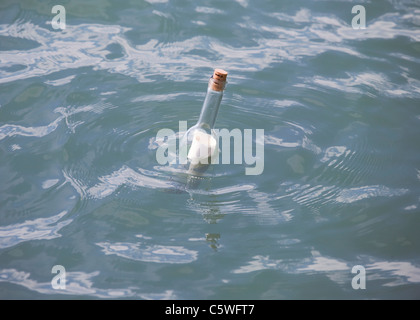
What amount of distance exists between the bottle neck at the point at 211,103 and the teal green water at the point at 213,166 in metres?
0.33

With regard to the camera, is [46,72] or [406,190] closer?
[406,190]

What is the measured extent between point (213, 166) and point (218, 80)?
66 cm

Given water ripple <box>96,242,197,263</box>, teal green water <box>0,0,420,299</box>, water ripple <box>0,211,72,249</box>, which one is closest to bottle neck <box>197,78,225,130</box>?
teal green water <box>0,0,420,299</box>

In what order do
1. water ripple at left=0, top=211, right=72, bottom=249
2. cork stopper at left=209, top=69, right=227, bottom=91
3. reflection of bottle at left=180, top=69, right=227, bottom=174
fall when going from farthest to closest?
1. reflection of bottle at left=180, top=69, right=227, bottom=174
2. water ripple at left=0, top=211, right=72, bottom=249
3. cork stopper at left=209, top=69, right=227, bottom=91

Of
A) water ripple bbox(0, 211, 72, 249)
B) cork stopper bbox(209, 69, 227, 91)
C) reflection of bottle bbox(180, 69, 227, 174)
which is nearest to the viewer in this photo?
cork stopper bbox(209, 69, 227, 91)

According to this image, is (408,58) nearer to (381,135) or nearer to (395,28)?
(395,28)

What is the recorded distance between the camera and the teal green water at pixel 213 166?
8.34 ft

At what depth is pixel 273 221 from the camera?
279 centimetres

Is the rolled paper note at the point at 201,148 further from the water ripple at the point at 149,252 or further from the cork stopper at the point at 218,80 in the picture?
the water ripple at the point at 149,252

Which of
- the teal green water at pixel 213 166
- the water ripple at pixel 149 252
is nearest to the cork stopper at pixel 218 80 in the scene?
the teal green water at pixel 213 166

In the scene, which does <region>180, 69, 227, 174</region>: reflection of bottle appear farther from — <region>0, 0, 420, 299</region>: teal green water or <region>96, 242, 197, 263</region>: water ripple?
<region>96, 242, 197, 263</region>: water ripple

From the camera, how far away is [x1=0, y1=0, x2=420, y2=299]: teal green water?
2.54 m

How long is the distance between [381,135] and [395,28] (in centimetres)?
156

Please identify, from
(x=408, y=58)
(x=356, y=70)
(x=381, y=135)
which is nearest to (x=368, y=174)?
(x=381, y=135)
